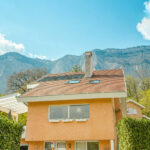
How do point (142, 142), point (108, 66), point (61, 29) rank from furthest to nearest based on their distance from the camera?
point (108, 66)
point (61, 29)
point (142, 142)

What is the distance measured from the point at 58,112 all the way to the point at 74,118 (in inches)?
50.1

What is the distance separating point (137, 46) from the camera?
12631cm

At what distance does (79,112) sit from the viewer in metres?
12.7

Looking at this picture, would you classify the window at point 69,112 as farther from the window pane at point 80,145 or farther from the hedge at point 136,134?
the hedge at point 136,134

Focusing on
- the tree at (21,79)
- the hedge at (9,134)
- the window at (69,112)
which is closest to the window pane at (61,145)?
the window at (69,112)

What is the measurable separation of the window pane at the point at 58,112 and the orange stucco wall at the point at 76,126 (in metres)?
0.36

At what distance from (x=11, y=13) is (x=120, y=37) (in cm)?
1815

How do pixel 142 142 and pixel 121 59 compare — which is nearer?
pixel 142 142

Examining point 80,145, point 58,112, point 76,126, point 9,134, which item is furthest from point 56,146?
point 9,134

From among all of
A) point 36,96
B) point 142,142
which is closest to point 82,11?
point 36,96

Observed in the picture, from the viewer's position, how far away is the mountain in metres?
110

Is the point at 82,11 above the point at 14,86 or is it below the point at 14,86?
above

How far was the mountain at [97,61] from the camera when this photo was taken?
360ft

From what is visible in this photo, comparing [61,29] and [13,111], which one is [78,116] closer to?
[13,111]
